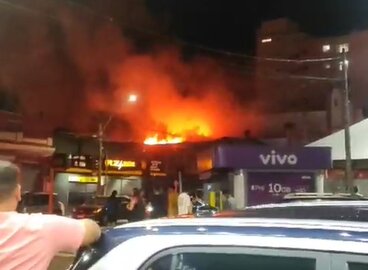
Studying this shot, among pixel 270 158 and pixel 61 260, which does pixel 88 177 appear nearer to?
pixel 270 158

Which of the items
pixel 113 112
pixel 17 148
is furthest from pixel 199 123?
pixel 17 148

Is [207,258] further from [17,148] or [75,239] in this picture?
[17,148]

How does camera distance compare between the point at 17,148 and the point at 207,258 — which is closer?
the point at 207,258

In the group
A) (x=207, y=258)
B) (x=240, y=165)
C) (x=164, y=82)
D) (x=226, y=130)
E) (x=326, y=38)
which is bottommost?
(x=207, y=258)

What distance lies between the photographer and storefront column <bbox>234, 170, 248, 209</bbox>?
49.0 feet

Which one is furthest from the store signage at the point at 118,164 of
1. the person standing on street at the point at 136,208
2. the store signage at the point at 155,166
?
the person standing on street at the point at 136,208

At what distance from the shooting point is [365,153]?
1417 cm

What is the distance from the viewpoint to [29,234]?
2.53m

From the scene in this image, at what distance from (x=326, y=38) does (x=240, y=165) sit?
213 feet

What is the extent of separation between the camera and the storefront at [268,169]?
1506 centimetres

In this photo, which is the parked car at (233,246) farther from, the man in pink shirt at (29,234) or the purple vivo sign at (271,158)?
the purple vivo sign at (271,158)

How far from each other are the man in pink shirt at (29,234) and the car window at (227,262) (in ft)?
1.58

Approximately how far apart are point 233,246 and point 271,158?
13595 mm

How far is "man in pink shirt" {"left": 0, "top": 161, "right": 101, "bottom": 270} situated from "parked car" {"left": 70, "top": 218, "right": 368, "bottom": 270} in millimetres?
217
